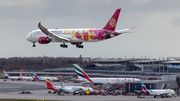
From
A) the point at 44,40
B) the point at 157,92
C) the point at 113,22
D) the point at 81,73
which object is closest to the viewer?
the point at 113,22

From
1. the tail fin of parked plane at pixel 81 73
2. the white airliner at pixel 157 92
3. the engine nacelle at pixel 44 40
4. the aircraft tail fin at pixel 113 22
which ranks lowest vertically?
the white airliner at pixel 157 92

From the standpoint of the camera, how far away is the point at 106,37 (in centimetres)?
7406

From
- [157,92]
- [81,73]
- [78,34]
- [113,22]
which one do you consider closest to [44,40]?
[78,34]

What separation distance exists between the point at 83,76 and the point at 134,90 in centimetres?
3636

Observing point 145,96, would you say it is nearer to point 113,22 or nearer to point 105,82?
A: point 113,22

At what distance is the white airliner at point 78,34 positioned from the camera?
74.1 metres

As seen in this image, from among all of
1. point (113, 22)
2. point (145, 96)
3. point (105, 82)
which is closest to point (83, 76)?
point (105, 82)

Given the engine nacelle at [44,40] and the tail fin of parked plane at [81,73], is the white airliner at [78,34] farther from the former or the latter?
the tail fin of parked plane at [81,73]

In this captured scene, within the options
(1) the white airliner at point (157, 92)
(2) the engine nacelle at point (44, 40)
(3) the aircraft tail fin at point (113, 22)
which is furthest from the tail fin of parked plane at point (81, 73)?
(3) the aircraft tail fin at point (113, 22)

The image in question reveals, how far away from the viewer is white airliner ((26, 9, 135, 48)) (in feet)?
243

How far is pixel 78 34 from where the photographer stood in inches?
3012

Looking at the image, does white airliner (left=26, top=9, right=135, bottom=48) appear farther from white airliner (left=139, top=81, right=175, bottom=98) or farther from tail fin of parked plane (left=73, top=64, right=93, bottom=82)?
tail fin of parked plane (left=73, top=64, right=93, bottom=82)

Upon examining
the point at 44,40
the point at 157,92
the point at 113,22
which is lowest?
the point at 157,92

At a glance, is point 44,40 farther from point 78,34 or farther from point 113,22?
point 113,22
